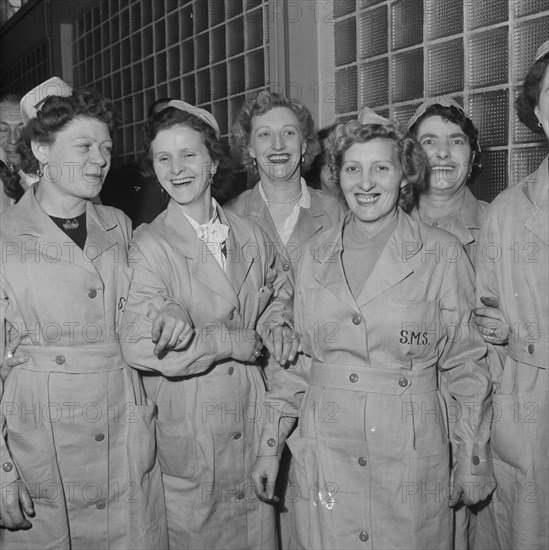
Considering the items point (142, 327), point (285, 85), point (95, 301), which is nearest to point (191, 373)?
point (142, 327)

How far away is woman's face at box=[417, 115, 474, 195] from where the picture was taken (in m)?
2.48

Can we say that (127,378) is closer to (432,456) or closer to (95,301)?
(95,301)

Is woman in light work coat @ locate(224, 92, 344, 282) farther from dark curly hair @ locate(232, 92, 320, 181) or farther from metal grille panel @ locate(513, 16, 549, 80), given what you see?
metal grille panel @ locate(513, 16, 549, 80)

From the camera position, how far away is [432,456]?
202 cm

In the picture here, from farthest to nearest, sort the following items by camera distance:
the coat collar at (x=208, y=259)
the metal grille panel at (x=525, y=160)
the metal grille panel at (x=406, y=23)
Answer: the metal grille panel at (x=406, y=23) < the metal grille panel at (x=525, y=160) < the coat collar at (x=208, y=259)

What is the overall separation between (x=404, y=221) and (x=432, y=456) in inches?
27.3

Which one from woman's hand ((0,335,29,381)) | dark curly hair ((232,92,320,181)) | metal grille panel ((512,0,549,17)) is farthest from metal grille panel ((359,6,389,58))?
woman's hand ((0,335,29,381))

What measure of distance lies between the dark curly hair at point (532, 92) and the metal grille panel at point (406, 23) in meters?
1.16

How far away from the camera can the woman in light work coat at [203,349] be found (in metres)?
2.21

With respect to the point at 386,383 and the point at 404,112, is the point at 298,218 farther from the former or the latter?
the point at 386,383

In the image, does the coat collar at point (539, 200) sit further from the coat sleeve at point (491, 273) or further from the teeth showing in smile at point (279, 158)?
the teeth showing in smile at point (279, 158)

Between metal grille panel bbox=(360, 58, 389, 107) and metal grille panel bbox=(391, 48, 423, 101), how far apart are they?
0.07 meters

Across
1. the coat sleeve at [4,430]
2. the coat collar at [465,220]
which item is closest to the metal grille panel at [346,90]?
the coat collar at [465,220]

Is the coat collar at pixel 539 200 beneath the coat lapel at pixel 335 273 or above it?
above
